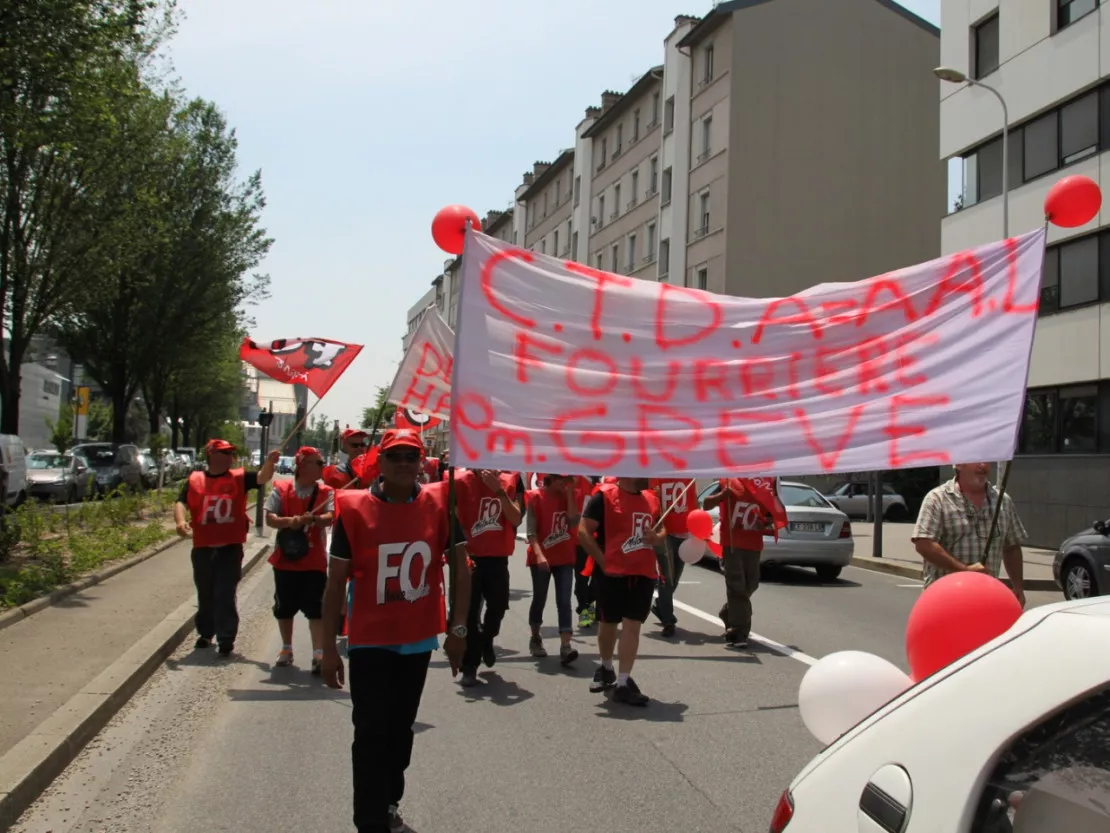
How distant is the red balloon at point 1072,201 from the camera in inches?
174

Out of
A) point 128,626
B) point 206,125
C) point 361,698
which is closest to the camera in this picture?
point 361,698

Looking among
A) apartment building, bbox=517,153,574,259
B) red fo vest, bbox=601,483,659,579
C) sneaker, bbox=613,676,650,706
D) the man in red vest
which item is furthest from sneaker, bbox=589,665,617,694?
apartment building, bbox=517,153,574,259

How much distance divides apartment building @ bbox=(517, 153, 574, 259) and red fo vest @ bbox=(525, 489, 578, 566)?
48002 mm

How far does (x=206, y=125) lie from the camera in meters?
35.7

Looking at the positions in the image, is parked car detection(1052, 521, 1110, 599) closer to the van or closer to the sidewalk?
the sidewalk

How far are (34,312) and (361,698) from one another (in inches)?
874

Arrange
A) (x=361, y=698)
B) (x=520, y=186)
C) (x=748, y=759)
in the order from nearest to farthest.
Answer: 1. (x=361, y=698)
2. (x=748, y=759)
3. (x=520, y=186)

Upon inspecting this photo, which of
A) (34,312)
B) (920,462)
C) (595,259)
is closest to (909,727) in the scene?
(920,462)

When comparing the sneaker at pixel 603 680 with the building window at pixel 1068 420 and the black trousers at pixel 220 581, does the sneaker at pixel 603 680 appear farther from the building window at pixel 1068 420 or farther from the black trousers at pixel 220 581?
the building window at pixel 1068 420

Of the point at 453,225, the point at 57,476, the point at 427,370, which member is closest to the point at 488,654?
the point at 427,370

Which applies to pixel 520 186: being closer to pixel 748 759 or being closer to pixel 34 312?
pixel 34 312

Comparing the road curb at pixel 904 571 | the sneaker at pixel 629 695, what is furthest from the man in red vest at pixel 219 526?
the road curb at pixel 904 571

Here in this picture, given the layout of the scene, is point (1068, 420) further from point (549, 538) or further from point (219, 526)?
point (219, 526)

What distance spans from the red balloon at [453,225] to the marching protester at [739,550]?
5.57m
